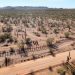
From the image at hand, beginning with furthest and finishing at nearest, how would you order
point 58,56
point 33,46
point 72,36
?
point 72,36 < point 33,46 < point 58,56

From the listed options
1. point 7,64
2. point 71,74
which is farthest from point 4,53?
point 71,74

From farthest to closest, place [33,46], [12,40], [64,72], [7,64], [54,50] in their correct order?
[12,40] → [33,46] → [54,50] → [7,64] → [64,72]

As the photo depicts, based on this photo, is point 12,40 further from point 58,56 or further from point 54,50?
point 58,56

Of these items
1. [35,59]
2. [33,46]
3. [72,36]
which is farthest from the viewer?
[72,36]

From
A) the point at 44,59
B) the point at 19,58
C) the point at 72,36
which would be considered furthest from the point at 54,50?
the point at 72,36

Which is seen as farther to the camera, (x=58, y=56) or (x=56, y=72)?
(x=58, y=56)

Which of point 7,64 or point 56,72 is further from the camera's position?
point 7,64

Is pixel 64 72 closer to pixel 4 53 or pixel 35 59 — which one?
pixel 35 59

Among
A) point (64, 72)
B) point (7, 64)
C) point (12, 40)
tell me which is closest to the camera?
point (64, 72)
